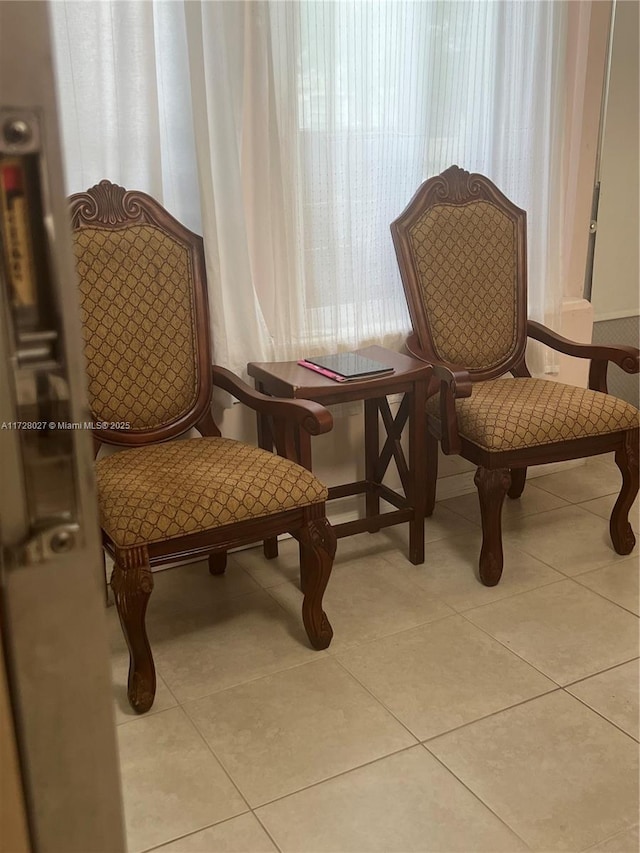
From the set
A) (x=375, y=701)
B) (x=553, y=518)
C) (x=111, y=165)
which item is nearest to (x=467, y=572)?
(x=553, y=518)

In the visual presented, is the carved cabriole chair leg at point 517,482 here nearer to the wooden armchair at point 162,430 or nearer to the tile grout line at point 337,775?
the wooden armchair at point 162,430

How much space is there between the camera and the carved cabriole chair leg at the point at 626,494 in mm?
2605

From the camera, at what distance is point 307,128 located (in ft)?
8.23

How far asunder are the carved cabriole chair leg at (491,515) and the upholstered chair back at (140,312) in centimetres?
86

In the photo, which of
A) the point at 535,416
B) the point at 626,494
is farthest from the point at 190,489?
the point at 626,494

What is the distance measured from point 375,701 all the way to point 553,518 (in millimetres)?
1257

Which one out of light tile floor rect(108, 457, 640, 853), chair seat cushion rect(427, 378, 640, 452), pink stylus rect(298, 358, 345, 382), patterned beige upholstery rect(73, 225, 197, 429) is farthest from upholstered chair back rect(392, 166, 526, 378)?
patterned beige upholstery rect(73, 225, 197, 429)

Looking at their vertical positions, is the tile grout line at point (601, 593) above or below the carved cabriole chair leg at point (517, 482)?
below

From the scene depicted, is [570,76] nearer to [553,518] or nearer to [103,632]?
[553,518]

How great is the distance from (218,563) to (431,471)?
2.76ft

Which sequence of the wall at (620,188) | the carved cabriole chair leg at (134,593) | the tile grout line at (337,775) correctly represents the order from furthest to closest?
the wall at (620,188), the carved cabriole chair leg at (134,593), the tile grout line at (337,775)

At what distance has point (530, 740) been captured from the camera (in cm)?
188

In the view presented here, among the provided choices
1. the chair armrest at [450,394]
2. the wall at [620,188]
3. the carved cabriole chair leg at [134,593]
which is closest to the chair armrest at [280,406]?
the chair armrest at [450,394]

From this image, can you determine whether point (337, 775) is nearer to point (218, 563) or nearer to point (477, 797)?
point (477, 797)
